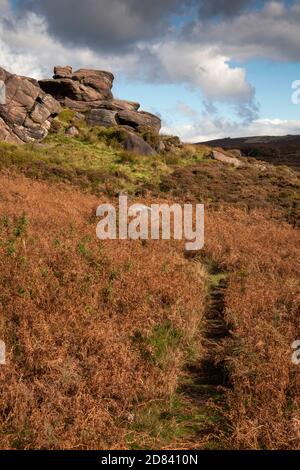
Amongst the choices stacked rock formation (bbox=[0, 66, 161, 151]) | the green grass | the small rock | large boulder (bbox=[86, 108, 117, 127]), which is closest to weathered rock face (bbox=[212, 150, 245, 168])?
stacked rock formation (bbox=[0, 66, 161, 151])

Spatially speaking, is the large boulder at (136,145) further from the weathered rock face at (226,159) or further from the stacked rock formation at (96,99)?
the weathered rock face at (226,159)

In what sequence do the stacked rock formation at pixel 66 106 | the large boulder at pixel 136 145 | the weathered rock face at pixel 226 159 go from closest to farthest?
the stacked rock formation at pixel 66 106
the large boulder at pixel 136 145
the weathered rock face at pixel 226 159

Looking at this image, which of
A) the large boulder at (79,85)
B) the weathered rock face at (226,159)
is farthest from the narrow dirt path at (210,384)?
the large boulder at (79,85)

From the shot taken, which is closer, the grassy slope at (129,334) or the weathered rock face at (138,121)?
the grassy slope at (129,334)

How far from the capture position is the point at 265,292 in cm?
891

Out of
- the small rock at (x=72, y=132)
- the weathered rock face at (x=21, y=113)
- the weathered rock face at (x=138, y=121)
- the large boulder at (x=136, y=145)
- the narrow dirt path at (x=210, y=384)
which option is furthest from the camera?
the weathered rock face at (x=138, y=121)

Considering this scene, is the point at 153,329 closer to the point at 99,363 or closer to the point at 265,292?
the point at 99,363

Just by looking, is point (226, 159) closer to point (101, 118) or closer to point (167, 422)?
point (101, 118)

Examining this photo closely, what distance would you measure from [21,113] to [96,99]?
12.5 meters

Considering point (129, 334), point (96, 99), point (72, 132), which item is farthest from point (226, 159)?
point (129, 334)

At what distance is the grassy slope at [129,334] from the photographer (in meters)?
4.84

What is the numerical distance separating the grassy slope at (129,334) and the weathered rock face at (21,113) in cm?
1297

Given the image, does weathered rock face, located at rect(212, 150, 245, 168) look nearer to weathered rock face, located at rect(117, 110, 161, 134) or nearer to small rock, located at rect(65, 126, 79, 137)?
weathered rock face, located at rect(117, 110, 161, 134)

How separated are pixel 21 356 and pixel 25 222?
555 centimetres
